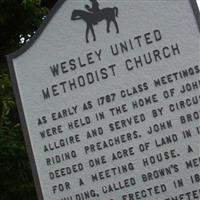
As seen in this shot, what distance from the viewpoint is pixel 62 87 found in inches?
185

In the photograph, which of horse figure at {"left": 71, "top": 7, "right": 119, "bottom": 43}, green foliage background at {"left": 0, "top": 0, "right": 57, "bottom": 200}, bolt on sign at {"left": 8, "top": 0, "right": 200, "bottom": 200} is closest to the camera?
bolt on sign at {"left": 8, "top": 0, "right": 200, "bottom": 200}

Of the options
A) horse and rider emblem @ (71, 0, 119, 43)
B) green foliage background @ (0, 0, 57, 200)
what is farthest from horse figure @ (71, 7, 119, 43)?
green foliage background @ (0, 0, 57, 200)

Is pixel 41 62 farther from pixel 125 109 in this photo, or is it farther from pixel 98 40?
pixel 125 109

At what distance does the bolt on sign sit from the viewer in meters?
4.37

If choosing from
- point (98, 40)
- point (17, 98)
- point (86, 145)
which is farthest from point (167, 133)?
point (17, 98)

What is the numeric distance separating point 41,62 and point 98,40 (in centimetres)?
54

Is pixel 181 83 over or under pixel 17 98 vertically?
under

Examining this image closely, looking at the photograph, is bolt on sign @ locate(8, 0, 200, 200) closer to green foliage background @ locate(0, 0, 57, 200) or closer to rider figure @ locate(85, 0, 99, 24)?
rider figure @ locate(85, 0, 99, 24)

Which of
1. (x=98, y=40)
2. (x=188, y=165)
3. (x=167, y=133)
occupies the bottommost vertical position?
(x=188, y=165)

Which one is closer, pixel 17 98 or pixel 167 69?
pixel 167 69

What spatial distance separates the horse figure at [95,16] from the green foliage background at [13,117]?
2156mm

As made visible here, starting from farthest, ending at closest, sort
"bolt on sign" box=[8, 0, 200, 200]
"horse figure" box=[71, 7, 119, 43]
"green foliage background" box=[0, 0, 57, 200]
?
"green foliage background" box=[0, 0, 57, 200] < "horse figure" box=[71, 7, 119, 43] < "bolt on sign" box=[8, 0, 200, 200]

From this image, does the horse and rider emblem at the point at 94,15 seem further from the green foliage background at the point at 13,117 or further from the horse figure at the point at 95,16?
the green foliage background at the point at 13,117

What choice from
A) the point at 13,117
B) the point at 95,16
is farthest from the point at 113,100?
the point at 13,117
